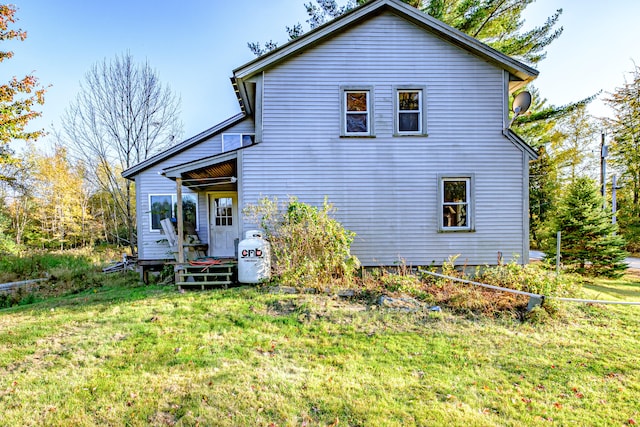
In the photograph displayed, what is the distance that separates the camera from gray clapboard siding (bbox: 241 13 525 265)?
8492 mm

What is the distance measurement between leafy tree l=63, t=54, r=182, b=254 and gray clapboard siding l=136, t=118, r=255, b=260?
18.0 ft

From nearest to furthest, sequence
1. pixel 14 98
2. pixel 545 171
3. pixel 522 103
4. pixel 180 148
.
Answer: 1. pixel 522 103
2. pixel 180 148
3. pixel 14 98
4. pixel 545 171

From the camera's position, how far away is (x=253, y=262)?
7.09 metres

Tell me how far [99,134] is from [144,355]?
54.4 feet

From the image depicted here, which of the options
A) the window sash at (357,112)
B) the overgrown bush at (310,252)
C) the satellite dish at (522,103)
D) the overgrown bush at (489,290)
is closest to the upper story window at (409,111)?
the window sash at (357,112)

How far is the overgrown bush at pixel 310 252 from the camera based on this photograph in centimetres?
683

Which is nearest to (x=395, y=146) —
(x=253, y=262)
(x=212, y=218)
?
(x=253, y=262)

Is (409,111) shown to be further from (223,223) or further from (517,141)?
(223,223)

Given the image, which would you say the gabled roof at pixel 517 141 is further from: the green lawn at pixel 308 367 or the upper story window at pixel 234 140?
the upper story window at pixel 234 140

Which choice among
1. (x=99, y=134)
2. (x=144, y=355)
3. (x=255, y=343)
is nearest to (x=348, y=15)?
(x=255, y=343)

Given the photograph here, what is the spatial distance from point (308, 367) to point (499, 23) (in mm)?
17848

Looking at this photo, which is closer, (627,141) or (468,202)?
(468,202)

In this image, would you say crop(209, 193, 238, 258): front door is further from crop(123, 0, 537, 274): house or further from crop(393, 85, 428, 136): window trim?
crop(393, 85, 428, 136): window trim

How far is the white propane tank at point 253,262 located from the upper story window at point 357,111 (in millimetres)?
4127
